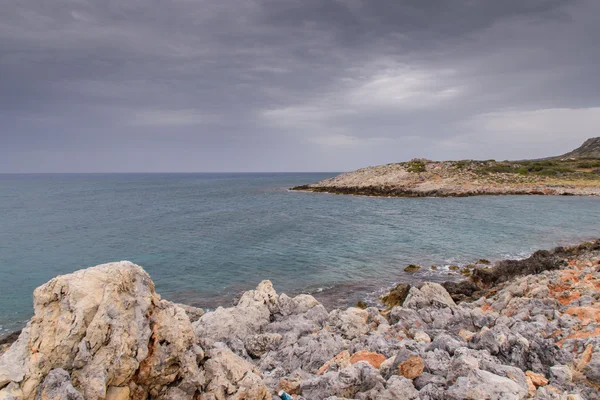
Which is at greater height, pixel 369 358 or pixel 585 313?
pixel 585 313

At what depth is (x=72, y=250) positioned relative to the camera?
3738 centimetres

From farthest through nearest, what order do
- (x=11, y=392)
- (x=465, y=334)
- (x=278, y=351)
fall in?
(x=278, y=351) < (x=465, y=334) < (x=11, y=392)

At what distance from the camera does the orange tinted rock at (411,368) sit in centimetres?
859

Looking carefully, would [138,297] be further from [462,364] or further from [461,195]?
[461,195]

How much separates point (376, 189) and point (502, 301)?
270 ft

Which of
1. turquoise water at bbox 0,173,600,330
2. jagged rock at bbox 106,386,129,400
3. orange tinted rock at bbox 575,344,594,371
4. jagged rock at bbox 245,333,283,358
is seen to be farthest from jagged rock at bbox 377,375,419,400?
turquoise water at bbox 0,173,600,330

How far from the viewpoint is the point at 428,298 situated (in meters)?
16.2

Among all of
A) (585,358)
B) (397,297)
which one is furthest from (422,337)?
(397,297)

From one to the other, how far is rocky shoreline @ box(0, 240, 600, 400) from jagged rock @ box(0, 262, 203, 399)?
19 millimetres

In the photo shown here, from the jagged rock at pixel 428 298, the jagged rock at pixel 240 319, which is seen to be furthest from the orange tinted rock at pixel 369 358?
the jagged rock at pixel 428 298

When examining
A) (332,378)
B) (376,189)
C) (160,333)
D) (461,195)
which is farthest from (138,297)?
(376,189)

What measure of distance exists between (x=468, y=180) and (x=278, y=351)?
98.3 meters

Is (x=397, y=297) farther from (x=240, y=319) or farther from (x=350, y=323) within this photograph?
(x=240, y=319)

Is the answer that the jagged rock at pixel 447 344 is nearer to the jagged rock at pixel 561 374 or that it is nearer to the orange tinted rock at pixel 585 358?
the jagged rock at pixel 561 374
